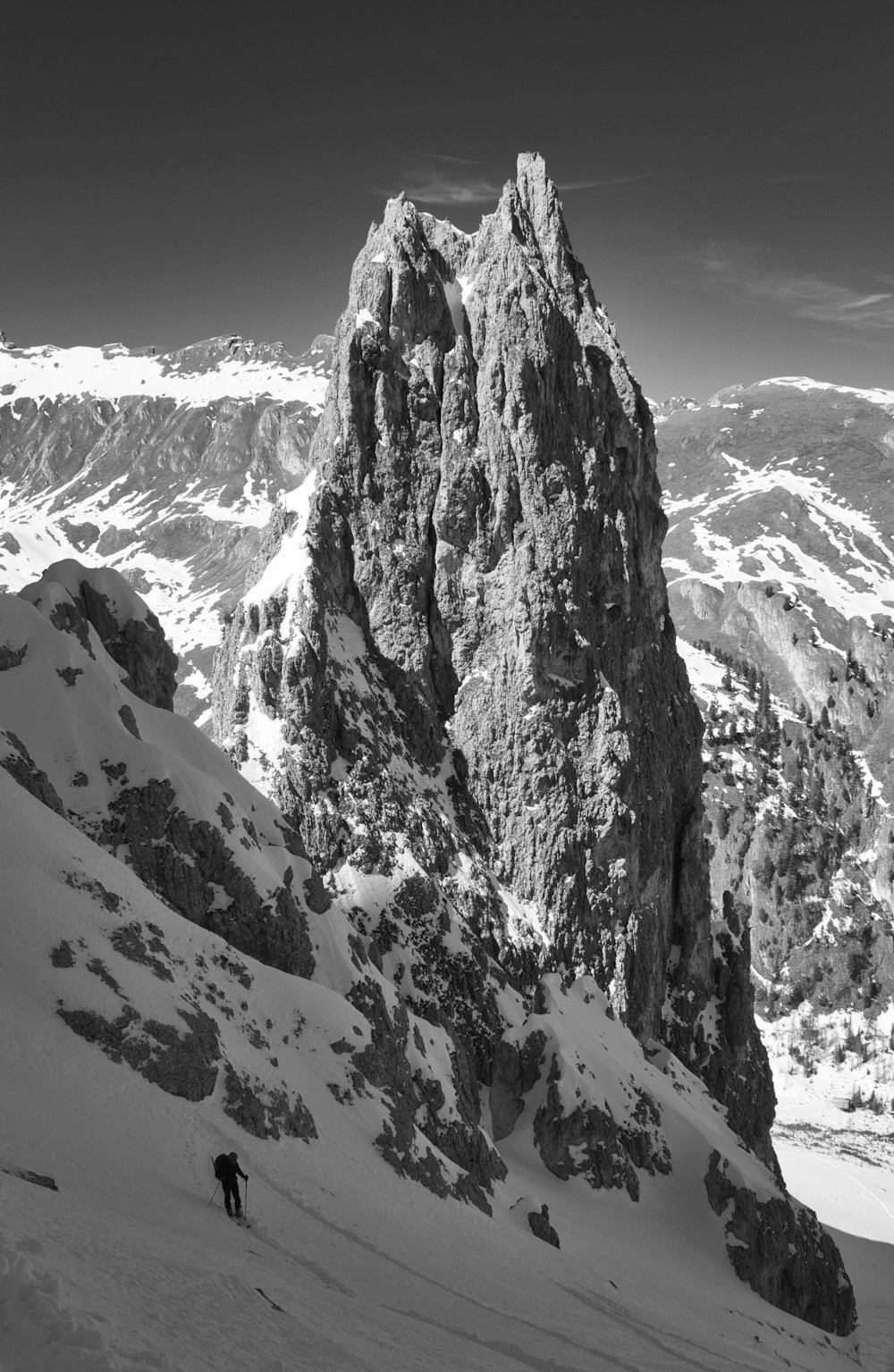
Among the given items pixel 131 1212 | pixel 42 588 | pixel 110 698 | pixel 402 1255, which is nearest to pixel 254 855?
pixel 110 698

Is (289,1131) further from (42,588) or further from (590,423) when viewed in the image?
(590,423)

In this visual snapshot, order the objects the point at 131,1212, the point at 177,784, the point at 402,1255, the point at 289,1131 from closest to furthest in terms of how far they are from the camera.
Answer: the point at 131,1212, the point at 402,1255, the point at 289,1131, the point at 177,784

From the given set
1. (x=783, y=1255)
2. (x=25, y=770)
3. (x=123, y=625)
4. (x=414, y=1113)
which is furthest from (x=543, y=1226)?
(x=123, y=625)

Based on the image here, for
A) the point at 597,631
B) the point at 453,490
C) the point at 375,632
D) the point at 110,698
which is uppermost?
the point at 453,490

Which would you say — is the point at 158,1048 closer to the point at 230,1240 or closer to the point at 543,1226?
the point at 230,1240

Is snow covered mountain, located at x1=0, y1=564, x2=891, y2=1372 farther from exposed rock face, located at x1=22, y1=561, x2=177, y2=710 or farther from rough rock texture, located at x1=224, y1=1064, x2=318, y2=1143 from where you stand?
exposed rock face, located at x1=22, y1=561, x2=177, y2=710

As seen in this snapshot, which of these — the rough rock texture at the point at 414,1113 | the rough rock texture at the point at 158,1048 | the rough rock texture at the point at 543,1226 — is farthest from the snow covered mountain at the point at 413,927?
the rough rock texture at the point at 543,1226

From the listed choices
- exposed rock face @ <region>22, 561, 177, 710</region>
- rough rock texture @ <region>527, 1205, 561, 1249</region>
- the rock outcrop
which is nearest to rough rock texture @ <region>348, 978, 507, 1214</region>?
rough rock texture @ <region>527, 1205, 561, 1249</region>
